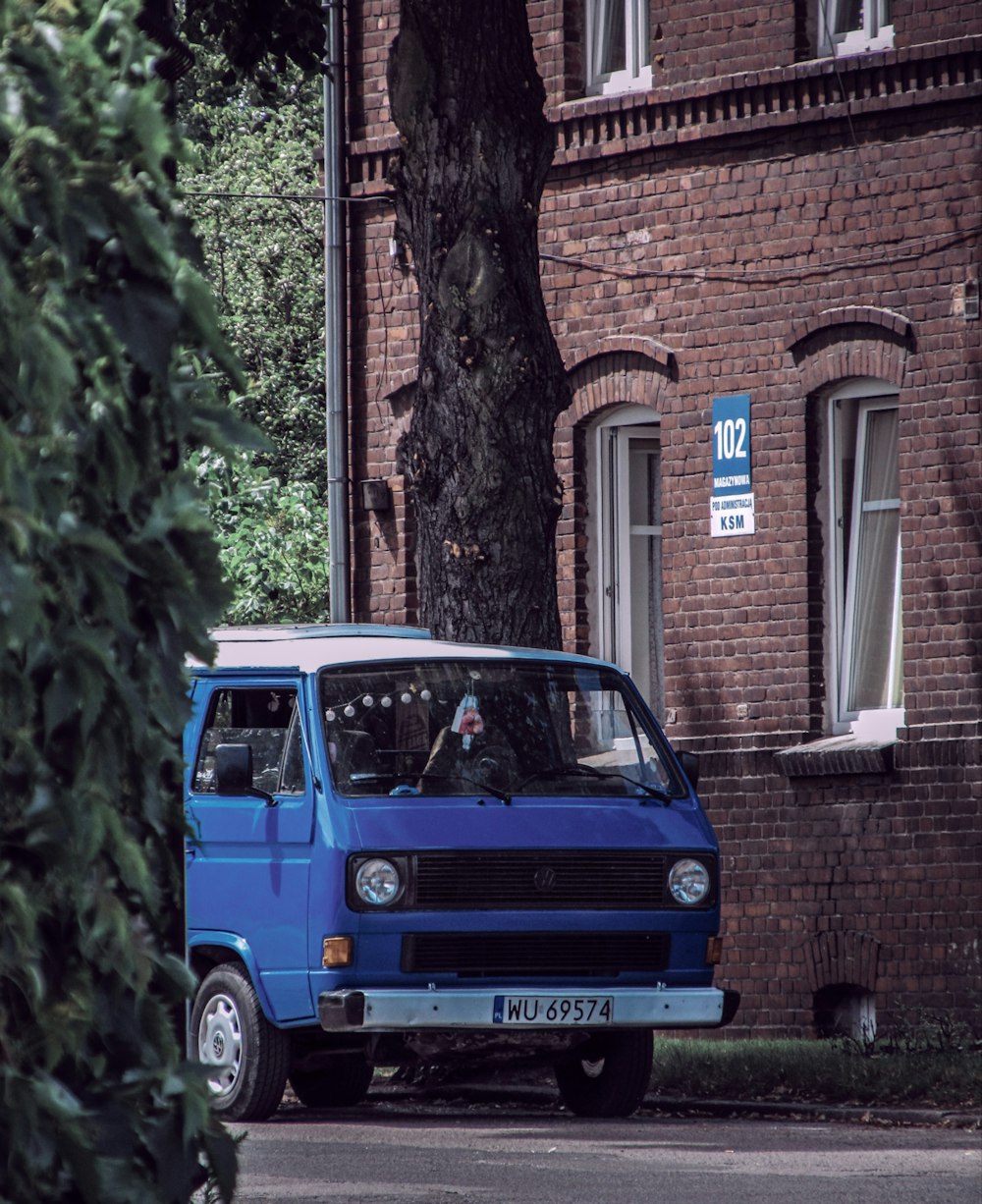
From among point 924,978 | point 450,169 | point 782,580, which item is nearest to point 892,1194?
point 450,169

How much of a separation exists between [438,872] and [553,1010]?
→ 76cm

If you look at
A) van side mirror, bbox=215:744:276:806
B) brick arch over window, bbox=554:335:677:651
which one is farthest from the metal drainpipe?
van side mirror, bbox=215:744:276:806

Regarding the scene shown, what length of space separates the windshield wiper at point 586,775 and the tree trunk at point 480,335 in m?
2.16

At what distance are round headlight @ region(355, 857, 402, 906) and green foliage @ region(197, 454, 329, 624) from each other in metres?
16.7

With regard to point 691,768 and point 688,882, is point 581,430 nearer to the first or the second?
point 691,768

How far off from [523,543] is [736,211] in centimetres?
490

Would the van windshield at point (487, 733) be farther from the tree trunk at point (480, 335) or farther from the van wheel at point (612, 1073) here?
the tree trunk at point (480, 335)

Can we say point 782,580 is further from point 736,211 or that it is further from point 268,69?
point 268,69

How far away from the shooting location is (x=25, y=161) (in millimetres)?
3365

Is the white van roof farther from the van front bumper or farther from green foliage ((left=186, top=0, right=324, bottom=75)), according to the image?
green foliage ((left=186, top=0, right=324, bottom=75))

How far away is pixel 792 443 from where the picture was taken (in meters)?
17.9

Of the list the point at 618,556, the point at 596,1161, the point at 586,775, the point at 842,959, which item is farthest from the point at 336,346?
the point at 596,1161

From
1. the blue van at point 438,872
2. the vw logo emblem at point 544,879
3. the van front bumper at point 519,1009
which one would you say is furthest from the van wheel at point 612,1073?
the vw logo emblem at point 544,879

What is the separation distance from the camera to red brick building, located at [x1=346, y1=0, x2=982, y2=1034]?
1697 centimetres
